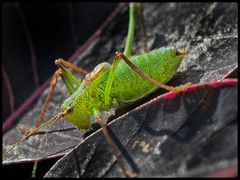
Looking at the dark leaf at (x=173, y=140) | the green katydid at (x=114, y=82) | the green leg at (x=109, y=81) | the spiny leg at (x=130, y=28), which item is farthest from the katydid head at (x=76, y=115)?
the dark leaf at (x=173, y=140)

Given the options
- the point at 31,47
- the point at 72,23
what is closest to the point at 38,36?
the point at 31,47

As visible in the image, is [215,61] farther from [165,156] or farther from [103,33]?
[103,33]

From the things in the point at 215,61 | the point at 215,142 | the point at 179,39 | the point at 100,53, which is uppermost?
the point at 100,53

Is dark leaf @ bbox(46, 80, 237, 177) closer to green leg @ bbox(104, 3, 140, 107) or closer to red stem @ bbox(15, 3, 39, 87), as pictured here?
green leg @ bbox(104, 3, 140, 107)

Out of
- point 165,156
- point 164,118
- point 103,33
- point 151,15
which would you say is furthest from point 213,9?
point 165,156

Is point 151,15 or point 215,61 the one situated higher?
point 151,15

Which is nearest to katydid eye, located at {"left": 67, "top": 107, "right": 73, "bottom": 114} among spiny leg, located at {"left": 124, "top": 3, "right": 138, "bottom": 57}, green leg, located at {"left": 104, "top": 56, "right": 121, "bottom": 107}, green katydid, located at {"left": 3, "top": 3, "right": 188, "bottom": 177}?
green katydid, located at {"left": 3, "top": 3, "right": 188, "bottom": 177}

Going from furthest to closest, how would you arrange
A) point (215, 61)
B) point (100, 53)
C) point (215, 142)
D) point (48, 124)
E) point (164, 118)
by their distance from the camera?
point (100, 53)
point (48, 124)
point (215, 61)
point (164, 118)
point (215, 142)

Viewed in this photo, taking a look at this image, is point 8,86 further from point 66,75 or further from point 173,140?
point 173,140
